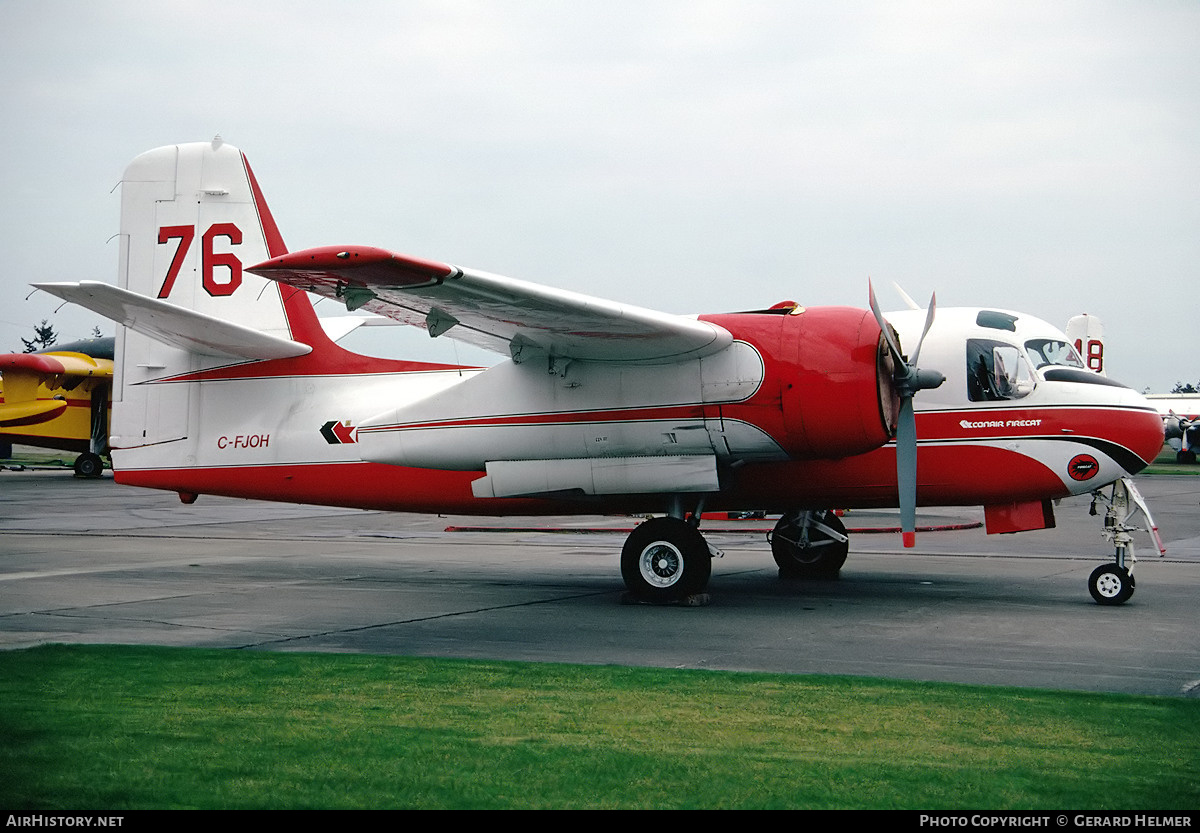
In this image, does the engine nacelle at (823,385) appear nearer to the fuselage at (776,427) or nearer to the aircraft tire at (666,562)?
the fuselage at (776,427)

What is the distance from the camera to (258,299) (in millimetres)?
15164

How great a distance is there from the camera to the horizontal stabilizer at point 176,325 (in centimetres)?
1134

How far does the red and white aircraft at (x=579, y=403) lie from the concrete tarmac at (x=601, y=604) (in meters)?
1.06

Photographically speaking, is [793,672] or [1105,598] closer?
[793,672]

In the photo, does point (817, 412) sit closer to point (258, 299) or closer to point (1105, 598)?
point (1105, 598)

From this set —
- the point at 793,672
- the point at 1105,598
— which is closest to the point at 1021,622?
the point at 1105,598

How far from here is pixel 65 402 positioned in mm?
41562

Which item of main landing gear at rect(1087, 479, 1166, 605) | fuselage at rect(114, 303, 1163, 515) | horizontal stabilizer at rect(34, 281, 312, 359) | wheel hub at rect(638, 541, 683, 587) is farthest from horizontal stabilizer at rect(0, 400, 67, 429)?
main landing gear at rect(1087, 479, 1166, 605)

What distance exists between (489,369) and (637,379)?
1.85m

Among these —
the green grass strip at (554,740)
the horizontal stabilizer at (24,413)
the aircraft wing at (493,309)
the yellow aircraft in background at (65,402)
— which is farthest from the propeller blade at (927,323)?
the horizontal stabilizer at (24,413)

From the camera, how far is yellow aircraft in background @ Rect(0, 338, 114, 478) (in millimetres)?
39469

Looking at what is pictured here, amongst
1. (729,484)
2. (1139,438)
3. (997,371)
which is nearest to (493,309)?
(729,484)

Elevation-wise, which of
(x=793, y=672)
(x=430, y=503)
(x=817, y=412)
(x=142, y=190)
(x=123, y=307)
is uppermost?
(x=142, y=190)

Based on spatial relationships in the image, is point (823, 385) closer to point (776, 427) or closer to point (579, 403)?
point (776, 427)
